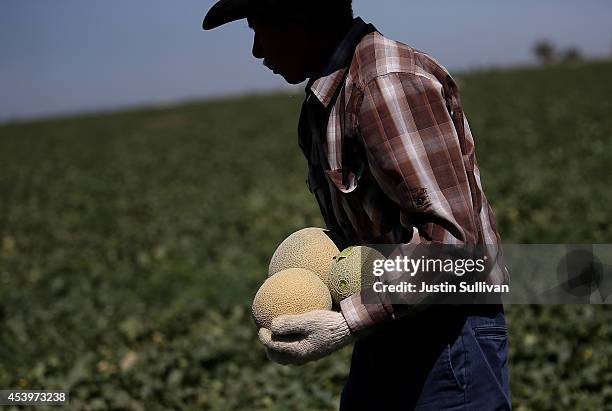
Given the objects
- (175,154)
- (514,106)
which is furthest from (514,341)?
(514,106)

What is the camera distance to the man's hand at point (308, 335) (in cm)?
203

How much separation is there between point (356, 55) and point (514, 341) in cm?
369

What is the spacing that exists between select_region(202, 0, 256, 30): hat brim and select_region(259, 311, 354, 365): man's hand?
2.88ft

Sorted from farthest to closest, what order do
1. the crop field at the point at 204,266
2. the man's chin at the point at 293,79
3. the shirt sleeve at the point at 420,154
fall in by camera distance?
the crop field at the point at 204,266, the man's chin at the point at 293,79, the shirt sleeve at the point at 420,154

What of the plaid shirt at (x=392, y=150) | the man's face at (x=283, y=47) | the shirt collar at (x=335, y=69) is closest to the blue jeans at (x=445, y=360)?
the plaid shirt at (x=392, y=150)

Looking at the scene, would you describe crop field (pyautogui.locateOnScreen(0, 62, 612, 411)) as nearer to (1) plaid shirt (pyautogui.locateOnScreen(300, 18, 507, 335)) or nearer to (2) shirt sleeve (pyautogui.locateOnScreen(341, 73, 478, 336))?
(1) plaid shirt (pyautogui.locateOnScreen(300, 18, 507, 335))

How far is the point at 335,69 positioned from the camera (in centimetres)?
212

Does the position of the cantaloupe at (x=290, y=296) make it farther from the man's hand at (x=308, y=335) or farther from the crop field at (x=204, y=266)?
the crop field at (x=204, y=266)

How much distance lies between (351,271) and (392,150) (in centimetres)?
40

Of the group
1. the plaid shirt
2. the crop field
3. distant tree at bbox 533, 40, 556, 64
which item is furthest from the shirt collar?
distant tree at bbox 533, 40, 556, 64

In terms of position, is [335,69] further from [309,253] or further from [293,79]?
[309,253]

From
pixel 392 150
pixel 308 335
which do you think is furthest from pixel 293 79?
pixel 308 335

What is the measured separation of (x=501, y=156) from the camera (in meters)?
13.9

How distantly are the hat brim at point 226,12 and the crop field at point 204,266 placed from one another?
284 centimetres
